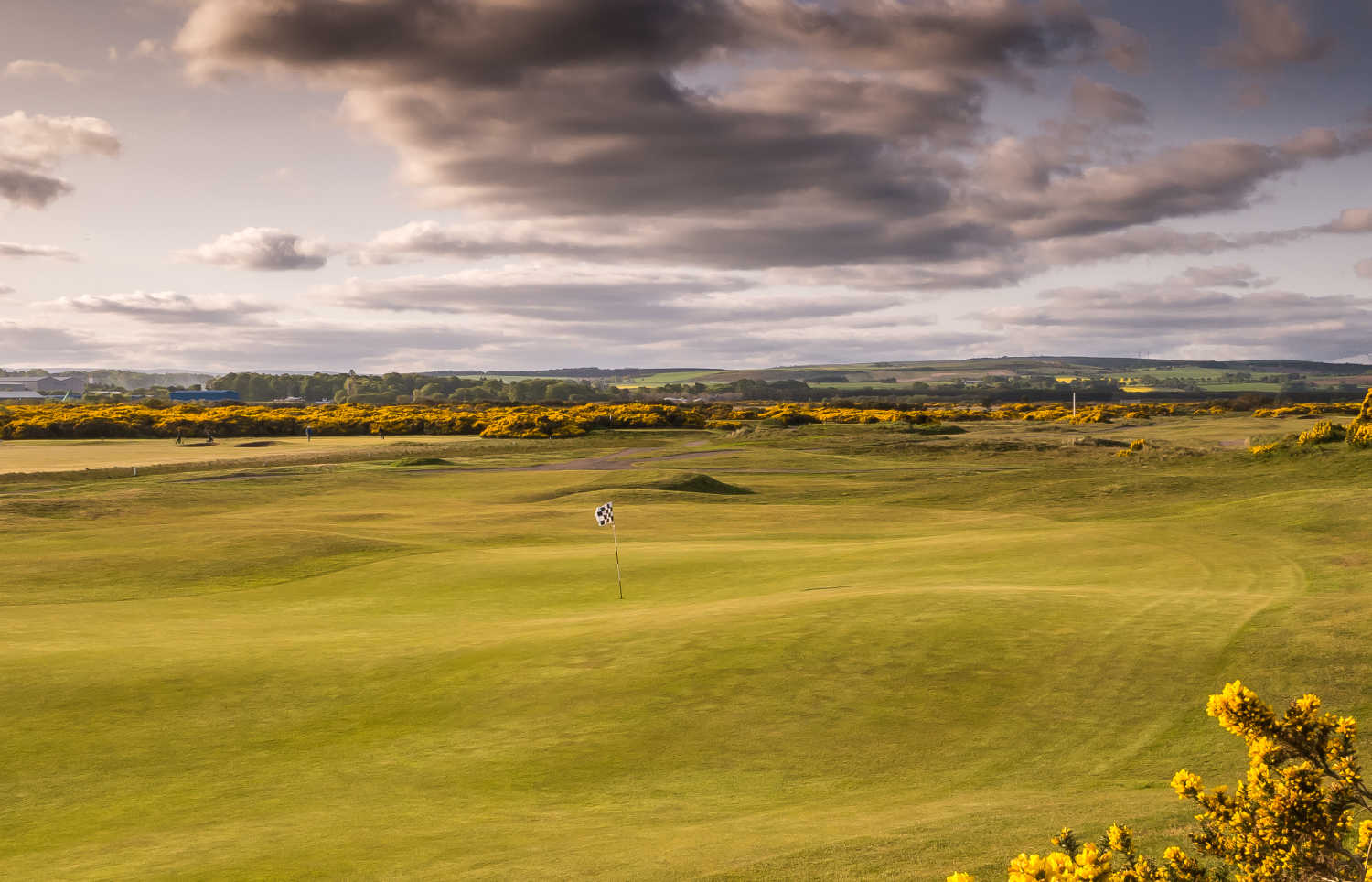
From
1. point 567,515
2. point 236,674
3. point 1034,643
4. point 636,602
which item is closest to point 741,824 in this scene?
point 1034,643

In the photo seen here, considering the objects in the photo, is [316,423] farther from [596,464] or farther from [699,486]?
[699,486]

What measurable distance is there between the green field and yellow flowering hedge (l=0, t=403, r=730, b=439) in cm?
8833

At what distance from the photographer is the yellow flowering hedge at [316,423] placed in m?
121

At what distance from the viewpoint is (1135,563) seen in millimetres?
28109

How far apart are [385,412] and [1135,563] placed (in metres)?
136

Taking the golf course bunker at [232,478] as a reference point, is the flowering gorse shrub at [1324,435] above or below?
above

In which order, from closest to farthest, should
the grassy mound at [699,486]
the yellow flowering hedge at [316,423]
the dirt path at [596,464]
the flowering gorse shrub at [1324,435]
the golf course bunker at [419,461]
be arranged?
the flowering gorse shrub at [1324,435] → the grassy mound at [699,486] → the dirt path at [596,464] → the golf course bunker at [419,461] → the yellow flowering hedge at [316,423]

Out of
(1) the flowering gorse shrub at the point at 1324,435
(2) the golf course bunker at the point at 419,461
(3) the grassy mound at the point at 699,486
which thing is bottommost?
(3) the grassy mound at the point at 699,486

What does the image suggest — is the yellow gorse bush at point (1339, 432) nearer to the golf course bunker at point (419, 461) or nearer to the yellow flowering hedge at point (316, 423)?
the golf course bunker at point (419, 461)

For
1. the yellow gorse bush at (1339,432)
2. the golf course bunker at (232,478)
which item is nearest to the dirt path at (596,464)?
the golf course bunker at (232,478)

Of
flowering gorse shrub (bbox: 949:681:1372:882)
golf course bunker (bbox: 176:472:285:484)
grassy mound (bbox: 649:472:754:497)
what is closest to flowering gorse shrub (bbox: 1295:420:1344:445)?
grassy mound (bbox: 649:472:754:497)

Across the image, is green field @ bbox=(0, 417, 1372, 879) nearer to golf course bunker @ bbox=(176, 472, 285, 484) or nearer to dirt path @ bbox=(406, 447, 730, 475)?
golf course bunker @ bbox=(176, 472, 285, 484)

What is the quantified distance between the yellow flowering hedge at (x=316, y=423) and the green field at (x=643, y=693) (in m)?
88.3

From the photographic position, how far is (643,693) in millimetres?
16328
